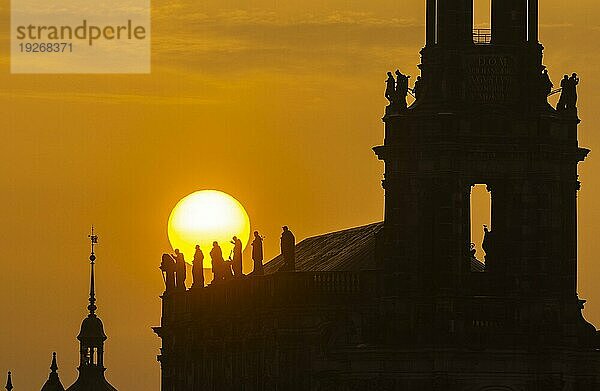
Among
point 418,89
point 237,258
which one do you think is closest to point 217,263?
point 237,258

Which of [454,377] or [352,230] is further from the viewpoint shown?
[352,230]

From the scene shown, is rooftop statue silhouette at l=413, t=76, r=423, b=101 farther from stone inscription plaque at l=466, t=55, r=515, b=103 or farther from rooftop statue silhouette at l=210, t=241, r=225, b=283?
rooftop statue silhouette at l=210, t=241, r=225, b=283

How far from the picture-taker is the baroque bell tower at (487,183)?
6609 inches

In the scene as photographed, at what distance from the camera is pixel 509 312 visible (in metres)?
168

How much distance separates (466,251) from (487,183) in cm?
287

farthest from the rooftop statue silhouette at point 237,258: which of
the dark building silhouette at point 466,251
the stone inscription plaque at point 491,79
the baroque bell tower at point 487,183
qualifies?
the stone inscription plaque at point 491,79

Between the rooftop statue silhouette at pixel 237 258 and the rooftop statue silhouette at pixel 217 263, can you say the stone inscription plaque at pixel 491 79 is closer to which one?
the rooftop statue silhouette at pixel 237 258

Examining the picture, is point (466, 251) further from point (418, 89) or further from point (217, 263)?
point (217, 263)

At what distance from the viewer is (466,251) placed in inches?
6644

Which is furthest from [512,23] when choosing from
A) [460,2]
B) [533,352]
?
[533,352]

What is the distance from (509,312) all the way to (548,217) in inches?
164

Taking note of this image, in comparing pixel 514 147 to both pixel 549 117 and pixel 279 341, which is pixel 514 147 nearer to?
pixel 549 117

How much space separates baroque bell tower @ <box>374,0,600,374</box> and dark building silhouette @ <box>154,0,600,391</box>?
0.13 feet

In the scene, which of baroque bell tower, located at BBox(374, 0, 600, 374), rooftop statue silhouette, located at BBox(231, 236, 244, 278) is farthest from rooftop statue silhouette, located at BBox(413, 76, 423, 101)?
rooftop statue silhouette, located at BBox(231, 236, 244, 278)
